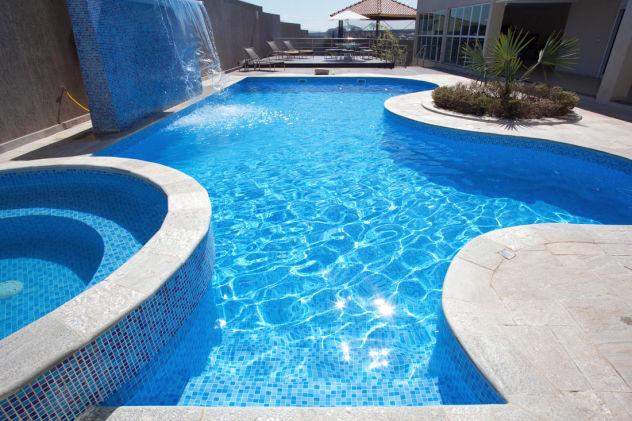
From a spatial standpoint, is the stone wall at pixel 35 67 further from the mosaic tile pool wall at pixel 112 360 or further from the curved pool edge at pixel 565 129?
the curved pool edge at pixel 565 129

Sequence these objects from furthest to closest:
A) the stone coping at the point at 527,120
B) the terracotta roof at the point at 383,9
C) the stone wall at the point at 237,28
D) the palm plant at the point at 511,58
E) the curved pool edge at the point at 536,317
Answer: the terracotta roof at the point at 383,9 < the stone wall at the point at 237,28 < the stone coping at the point at 527,120 < the palm plant at the point at 511,58 < the curved pool edge at the point at 536,317

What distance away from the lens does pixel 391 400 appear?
96.1 inches

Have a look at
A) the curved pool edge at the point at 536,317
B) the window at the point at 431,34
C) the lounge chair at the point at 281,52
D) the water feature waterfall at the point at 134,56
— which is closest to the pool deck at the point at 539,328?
the curved pool edge at the point at 536,317

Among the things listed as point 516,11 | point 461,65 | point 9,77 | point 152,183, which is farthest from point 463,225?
point 516,11

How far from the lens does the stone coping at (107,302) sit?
1.83 m

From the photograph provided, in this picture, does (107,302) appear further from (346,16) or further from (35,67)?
(346,16)

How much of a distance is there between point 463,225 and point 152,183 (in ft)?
12.5

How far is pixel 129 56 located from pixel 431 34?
1783cm

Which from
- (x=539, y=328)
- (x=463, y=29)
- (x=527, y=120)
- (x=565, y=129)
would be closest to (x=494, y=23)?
(x=463, y=29)

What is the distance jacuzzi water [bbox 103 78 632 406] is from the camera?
8.39 feet

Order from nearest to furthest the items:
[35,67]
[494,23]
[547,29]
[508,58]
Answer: [35,67] < [508,58] < [494,23] < [547,29]

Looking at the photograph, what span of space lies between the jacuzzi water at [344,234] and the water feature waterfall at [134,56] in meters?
0.71

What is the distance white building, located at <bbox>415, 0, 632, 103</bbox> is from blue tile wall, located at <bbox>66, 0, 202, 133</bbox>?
35.9ft

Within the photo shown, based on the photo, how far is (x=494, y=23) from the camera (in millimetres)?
13586
